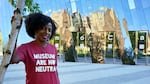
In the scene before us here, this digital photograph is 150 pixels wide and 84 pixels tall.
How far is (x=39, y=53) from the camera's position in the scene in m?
1.81

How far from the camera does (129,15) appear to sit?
45.5 ft

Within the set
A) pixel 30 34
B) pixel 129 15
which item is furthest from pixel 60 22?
pixel 30 34

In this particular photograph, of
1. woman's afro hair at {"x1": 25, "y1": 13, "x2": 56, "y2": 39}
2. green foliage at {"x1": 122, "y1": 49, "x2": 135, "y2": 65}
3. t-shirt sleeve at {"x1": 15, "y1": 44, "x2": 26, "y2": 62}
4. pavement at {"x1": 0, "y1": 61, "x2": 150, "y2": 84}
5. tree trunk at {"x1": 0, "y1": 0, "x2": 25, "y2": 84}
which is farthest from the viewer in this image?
green foliage at {"x1": 122, "y1": 49, "x2": 135, "y2": 65}

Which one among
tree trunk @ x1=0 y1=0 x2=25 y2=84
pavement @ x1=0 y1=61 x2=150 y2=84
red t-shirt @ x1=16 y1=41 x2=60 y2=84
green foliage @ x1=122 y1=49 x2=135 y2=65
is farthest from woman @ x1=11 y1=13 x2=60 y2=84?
green foliage @ x1=122 y1=49 x2=135 y2=65

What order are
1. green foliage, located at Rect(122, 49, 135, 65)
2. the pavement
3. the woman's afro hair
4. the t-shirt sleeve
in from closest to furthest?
1. the t-shirt sleeve
2. the woman's afro hair
3. the pavement
4. green foliage, located at Rect(122, 49, 135, 65)

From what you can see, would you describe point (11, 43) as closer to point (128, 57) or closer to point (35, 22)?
point (35, 22)

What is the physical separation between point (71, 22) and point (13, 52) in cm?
1394

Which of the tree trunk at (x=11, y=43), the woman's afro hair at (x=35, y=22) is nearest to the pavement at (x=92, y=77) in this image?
the woman's afro hair at (x=35, y=22)

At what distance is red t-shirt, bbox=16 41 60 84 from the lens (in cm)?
178

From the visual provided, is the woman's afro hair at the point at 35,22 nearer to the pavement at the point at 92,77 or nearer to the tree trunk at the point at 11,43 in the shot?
the tree trunk at the point at 11,43

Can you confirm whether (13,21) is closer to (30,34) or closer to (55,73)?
(30,34)

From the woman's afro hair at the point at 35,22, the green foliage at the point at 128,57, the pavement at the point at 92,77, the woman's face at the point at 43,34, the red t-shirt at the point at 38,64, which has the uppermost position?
the woman's afro hair at the point at 35,22

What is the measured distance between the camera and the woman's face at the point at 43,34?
6.07ft

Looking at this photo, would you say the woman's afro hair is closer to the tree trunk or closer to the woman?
the woman
